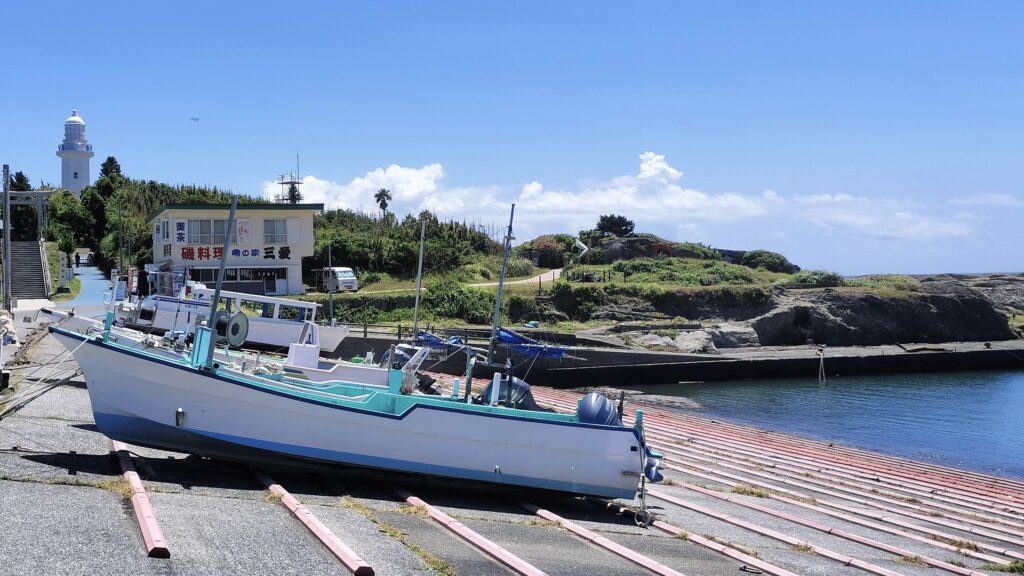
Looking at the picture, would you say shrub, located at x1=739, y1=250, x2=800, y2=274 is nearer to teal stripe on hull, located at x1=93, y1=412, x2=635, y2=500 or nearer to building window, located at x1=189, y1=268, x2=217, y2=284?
building window, located at x1=189, y1=268, x2=217, y2=284

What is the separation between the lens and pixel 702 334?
46.9 m

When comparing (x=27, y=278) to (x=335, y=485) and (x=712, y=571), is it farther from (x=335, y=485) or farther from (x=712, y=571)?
(x=712, y=571)

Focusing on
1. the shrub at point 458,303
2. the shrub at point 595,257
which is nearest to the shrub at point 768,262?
the shrub at point 595,257

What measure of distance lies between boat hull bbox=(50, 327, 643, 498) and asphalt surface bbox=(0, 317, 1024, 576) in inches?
18.8

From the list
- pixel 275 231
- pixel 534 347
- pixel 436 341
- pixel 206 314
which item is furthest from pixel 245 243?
pixel 534 347

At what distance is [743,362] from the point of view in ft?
143

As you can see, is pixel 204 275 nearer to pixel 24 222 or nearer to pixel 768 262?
pixel 24 222

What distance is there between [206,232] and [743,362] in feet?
92.7

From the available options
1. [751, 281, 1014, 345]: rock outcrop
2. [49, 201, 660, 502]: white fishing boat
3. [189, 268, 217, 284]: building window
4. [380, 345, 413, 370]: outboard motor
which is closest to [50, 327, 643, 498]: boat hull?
[49, 201, 660, 502]: white fishing boat

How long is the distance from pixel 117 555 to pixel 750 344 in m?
45.1

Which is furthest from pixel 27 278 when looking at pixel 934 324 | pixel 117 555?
pixel 934 324

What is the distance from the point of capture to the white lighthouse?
310 ft

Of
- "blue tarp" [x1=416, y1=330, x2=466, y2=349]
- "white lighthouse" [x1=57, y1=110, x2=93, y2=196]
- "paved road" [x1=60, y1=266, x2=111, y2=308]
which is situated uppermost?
"white lighthouse" [x1=57, y1=110, x2=93, y2=196]

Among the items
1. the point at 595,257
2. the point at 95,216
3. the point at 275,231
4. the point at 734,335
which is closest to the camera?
the point at 275,231
